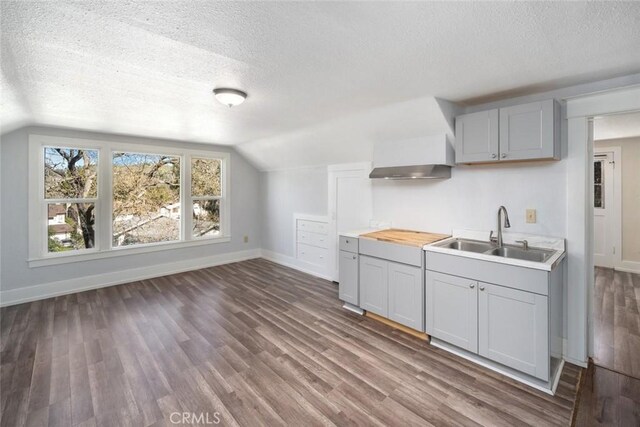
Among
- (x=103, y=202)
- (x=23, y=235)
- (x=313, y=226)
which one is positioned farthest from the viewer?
(x=313, y=226)

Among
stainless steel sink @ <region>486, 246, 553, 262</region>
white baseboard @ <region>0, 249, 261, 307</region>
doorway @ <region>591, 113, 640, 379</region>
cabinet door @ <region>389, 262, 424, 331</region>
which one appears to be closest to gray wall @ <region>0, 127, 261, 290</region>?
white baseboard @ <region>0, 249, 261, 307</region>

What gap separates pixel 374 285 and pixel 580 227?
186 centimetres

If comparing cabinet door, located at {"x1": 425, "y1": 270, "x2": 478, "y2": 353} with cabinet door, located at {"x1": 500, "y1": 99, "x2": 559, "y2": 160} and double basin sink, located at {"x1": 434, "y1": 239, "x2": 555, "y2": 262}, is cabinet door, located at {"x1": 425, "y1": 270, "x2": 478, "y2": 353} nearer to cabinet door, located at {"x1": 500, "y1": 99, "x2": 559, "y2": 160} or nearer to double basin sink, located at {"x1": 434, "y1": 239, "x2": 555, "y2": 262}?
double basin sink, located at {"x1": 434, "y1": 239, "x2": 555, "y2": 262}

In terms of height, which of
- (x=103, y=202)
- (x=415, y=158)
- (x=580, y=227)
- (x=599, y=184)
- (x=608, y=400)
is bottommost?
(x=608, y=400)

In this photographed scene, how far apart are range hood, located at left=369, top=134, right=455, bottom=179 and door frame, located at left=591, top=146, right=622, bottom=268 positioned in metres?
3.92

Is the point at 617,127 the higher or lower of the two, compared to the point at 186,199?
higher

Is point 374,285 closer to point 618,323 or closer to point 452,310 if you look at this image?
point 452,310

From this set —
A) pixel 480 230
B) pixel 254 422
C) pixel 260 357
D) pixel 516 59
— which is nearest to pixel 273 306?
pixel 260 357

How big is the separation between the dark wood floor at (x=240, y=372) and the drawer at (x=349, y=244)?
0.74 m

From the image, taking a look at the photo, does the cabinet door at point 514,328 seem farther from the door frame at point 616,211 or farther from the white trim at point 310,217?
the door frame at point 616,211

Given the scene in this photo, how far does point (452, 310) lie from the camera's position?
8.11ft

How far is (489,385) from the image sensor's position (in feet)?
6.82

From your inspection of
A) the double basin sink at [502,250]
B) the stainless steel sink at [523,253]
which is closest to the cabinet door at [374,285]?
the double basin sink at [502,250]

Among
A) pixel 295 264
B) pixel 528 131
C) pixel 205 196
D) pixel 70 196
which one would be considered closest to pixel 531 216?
pixel 528 131
